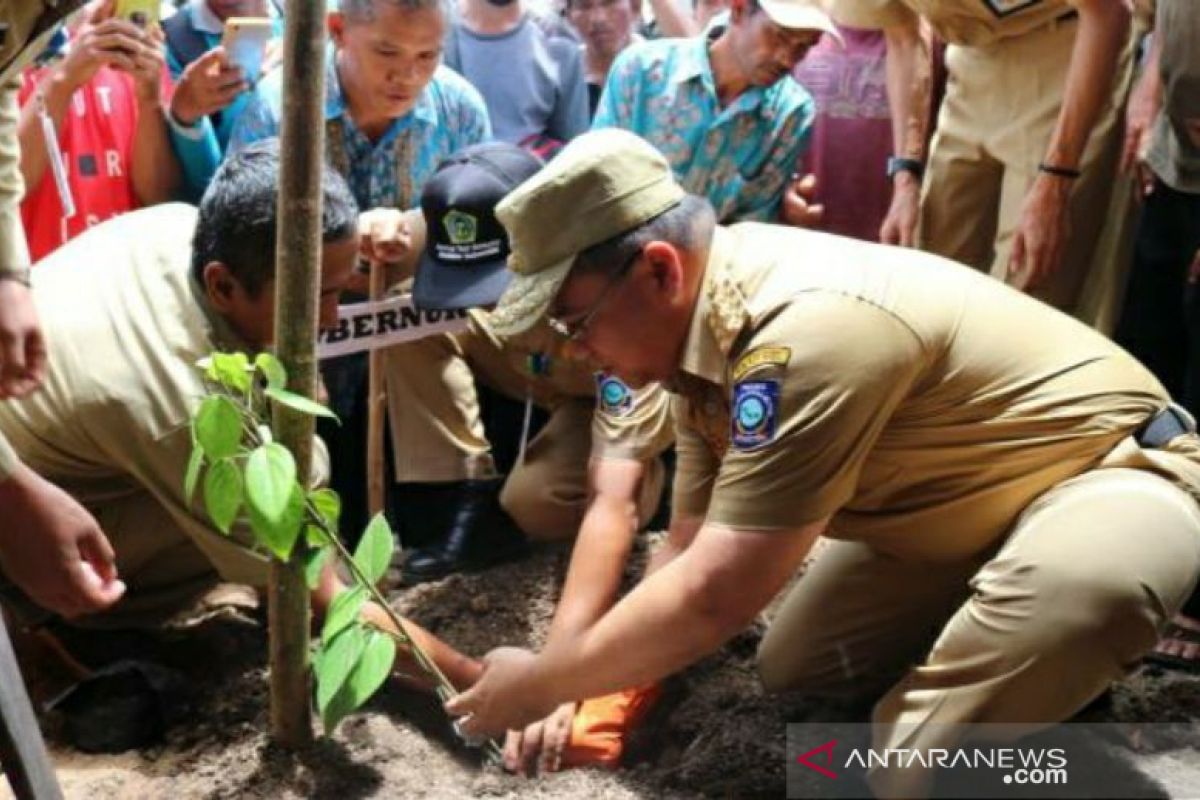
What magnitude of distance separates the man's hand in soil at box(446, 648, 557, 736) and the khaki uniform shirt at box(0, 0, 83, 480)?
0.77m

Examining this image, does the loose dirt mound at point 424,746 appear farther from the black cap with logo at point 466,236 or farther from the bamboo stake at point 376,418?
the black cap with logo at point 466,236

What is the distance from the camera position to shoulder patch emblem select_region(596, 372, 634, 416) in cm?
276

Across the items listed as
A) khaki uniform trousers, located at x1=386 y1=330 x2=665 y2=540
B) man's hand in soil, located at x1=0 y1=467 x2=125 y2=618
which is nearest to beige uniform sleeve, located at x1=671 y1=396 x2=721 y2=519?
khaki uniform trousers, located at x1=386 y1=330 x2=665 y2=540

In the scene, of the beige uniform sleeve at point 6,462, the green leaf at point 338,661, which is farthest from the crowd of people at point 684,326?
the green leaf at point 338,661

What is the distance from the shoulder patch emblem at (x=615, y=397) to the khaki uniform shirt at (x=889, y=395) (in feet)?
1.25

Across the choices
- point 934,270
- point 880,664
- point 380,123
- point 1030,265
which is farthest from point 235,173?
point 1030,265

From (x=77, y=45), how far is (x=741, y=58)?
5.07 ft

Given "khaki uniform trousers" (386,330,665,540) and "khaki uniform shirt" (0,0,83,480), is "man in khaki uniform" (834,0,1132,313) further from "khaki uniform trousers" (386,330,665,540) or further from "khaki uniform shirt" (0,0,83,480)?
"khaki uniform shirt" (0,0,83,480)

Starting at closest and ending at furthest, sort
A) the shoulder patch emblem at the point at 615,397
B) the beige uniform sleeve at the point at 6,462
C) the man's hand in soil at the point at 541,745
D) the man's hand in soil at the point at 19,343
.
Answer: the beige uniform sleeve at the point at 6,462
the man's hand in soil at the point at 19,343
the man's hand in soil at the point at 541,745
the shoulder patch emblem at the point at 615,397

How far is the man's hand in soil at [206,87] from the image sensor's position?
3.18 metres

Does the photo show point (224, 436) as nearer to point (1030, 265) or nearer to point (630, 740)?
point (630, 740)

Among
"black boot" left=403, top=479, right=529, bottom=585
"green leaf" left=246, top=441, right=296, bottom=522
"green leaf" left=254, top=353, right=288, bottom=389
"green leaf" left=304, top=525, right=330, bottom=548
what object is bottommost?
A: "black boot" left=403, top=479, right=529, bottom=585

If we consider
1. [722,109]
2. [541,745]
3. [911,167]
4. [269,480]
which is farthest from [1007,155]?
[269,480]

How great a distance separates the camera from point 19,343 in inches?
79.7
